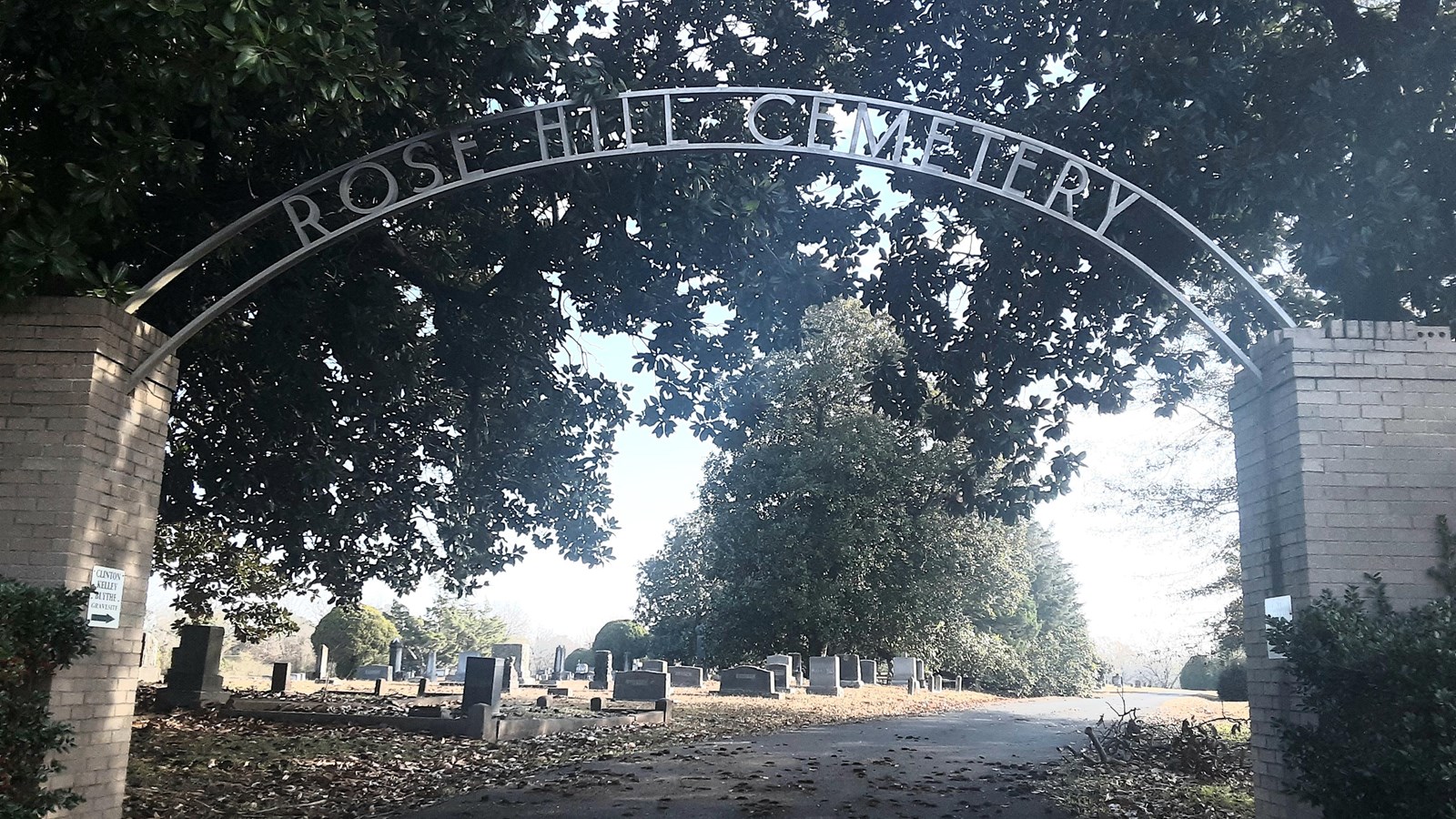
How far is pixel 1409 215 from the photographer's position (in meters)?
9.09

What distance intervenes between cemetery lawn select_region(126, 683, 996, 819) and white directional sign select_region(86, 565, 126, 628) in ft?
8.47

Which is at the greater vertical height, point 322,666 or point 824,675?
point 824,675

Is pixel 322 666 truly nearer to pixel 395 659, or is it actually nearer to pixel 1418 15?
pixel 395 659

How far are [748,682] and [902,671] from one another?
924 cm

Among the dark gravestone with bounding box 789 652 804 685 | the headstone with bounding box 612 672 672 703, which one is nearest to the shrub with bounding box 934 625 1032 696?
the dark gravestone with bounding box 789 652 804 685

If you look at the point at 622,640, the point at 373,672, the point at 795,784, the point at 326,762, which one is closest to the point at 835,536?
the point at 622,640

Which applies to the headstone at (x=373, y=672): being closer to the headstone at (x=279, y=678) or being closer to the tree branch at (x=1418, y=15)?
the headstone at (x=279, y=678)

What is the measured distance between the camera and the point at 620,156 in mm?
8078

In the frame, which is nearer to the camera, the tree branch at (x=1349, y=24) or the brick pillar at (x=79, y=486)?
the brick pillar at (x=79, y=486)

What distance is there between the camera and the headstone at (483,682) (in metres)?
15.0

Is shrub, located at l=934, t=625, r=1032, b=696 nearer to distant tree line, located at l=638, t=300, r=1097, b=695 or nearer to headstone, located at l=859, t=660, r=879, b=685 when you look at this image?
distant tree line, located at l=638, t=300, r=1097, b=695

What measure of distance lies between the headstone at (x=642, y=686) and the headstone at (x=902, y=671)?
43.7 feet

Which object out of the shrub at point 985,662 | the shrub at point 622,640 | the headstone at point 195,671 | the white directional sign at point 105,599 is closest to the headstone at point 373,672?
the shrub at point 622,640

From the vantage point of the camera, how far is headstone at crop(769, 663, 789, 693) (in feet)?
89.5
